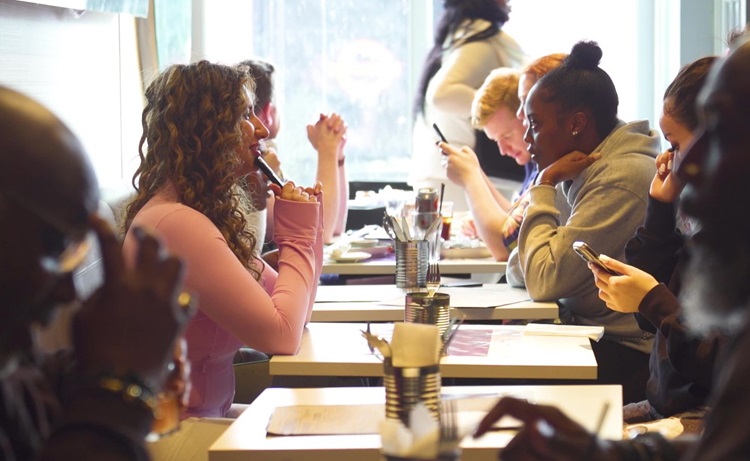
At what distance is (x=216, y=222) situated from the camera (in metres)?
2.28

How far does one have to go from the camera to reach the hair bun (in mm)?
2922

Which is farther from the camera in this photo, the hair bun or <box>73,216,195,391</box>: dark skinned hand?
the hair bun

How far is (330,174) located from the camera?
4035 millimetres

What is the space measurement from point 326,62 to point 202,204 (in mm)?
4215

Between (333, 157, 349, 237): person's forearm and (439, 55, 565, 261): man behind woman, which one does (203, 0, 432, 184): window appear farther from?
(439, 55, 565, 261): man behind woman

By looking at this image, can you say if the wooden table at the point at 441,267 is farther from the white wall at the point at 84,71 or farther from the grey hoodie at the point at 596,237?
the white wall at the point at 84,71

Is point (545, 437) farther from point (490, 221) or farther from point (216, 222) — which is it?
point (490, 221)

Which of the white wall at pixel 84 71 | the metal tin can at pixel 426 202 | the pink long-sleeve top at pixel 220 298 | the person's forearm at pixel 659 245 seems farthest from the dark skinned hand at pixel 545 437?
the metal tin can at pixel 426 202

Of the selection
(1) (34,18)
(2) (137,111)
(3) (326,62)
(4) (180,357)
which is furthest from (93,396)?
(3) (326,62)

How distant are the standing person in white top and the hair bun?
172 centimetres

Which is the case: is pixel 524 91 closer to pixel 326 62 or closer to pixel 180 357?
pixel 180 357

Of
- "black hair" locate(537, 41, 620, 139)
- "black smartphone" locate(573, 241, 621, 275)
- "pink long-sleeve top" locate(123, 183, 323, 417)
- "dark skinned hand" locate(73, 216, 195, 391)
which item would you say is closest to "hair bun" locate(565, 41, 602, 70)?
"black hair" locate(537, 41, 620, 139)

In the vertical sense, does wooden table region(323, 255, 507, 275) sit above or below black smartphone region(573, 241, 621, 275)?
below

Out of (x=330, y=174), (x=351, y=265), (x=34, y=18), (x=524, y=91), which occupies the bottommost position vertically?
(x=351, y=265)
